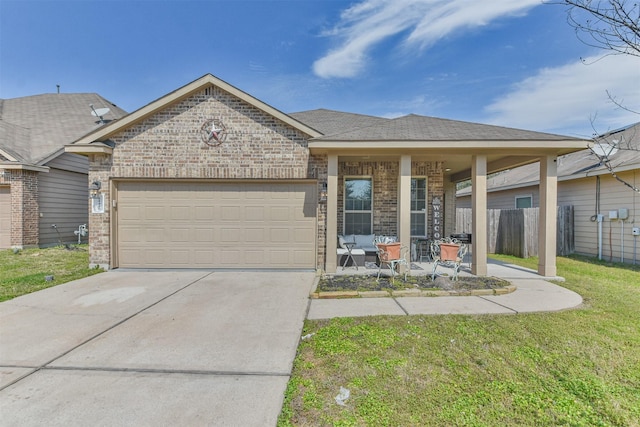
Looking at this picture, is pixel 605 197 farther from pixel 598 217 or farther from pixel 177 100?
pixel 177 100

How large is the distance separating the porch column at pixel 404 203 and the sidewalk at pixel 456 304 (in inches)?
73.0

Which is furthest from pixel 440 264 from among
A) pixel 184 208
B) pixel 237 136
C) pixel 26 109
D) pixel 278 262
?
pixel 26 109

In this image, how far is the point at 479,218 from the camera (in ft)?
22.2

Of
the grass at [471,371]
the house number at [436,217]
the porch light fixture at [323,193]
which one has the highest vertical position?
the porch light fixture at [323,193]

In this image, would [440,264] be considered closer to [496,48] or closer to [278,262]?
[278,262]

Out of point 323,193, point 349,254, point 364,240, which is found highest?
point 323,193

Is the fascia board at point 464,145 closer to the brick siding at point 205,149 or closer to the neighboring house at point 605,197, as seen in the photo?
the brick siding at point 205,149

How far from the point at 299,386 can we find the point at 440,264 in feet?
21.1

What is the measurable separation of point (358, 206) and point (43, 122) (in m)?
15.5

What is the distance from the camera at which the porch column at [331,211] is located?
6.85m

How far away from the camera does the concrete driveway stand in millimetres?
2350

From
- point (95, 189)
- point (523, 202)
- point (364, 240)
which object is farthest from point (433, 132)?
point (523, 202)

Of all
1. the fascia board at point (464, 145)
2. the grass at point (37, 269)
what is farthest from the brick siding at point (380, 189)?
the grass at point (37, 269)

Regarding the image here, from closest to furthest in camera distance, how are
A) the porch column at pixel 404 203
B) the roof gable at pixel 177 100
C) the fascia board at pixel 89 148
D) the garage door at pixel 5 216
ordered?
the porch column at pixel 404 203 → the fascia board at pixel 89 148 → the roof gable at pixel 177 100 → the garage door at pixel 5 216
